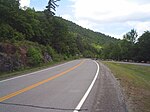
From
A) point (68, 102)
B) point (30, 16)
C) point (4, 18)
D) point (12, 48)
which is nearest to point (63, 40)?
point (30, 16)

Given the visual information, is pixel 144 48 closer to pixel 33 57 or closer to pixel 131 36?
pixel 131 36

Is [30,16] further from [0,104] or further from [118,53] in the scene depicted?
[118,53]

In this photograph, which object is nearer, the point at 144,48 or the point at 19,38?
the point at 19,38

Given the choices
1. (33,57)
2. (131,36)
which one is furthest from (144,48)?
(33,57)

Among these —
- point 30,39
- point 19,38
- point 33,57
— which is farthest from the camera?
point 30,39

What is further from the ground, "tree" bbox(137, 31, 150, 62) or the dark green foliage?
"tree" bbox(137, 31, 150, 62)

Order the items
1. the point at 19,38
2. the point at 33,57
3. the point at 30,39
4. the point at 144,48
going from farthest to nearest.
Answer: the point at 144,48
the point at 30,39
the point at 19,38
the point at 33,57

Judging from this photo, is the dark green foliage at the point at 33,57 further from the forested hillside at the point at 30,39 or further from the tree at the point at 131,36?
the tree at the point at 131,36

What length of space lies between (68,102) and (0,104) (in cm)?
252

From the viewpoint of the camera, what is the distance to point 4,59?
28.1 metres

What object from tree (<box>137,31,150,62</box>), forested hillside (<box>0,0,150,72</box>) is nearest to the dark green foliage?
forested hillside (<box>0,0,150,72</box>)

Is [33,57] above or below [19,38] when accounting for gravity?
below

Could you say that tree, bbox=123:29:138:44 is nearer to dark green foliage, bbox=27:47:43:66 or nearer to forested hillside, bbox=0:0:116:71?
forested hillside, bbox=0:0:116:71

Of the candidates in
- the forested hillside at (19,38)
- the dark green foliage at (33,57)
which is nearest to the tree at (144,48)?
Result: the forested hillside at (19,38)
